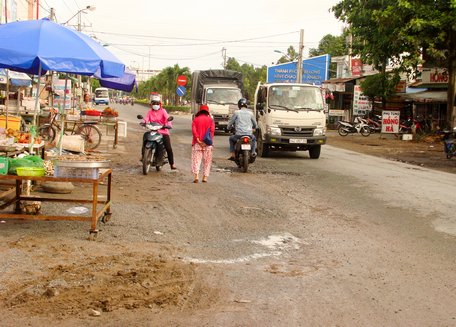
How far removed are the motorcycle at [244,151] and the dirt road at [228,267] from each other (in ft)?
12.9

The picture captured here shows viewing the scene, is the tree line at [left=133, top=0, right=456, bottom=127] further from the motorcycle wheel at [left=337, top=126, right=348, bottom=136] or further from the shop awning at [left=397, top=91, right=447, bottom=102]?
the motorcycle wheel at [left=337, top=126, right=348, bottom=136]

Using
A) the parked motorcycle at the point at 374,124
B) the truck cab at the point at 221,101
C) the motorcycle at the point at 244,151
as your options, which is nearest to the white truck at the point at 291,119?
the motorcycle at the point at 244,151

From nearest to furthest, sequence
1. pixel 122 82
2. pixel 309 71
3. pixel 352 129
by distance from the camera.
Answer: pixel 122 82 < pixel 352 129 < pixel 309 71

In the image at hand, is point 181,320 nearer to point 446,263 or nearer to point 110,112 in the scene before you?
point 446,263

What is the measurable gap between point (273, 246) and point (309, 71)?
5981 centimetres

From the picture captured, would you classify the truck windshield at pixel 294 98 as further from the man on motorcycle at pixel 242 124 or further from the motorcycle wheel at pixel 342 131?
the motorcycle wheel at pixel 342 131

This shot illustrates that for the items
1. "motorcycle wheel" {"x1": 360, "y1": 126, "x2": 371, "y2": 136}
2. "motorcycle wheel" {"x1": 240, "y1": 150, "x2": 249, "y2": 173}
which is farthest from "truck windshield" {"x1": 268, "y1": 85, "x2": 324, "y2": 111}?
"motorcycle wheel" {"x1": 360, "y1": 126, "x2": 371, "y2": 136}

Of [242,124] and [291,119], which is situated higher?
[291,119]

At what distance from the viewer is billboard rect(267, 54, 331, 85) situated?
63.2 meters

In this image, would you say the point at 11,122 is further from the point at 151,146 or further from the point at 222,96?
the point at 222,96

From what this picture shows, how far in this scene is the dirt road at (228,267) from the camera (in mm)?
4453

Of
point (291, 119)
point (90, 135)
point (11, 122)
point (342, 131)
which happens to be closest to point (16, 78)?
point (90, 135)

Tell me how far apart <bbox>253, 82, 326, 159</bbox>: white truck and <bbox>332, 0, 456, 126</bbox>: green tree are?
34.5ft

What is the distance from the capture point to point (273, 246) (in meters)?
6.82
